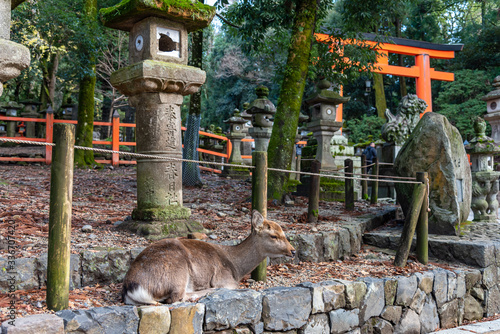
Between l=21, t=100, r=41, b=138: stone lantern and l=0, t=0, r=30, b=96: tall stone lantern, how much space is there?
1677 cm

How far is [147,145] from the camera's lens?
4.96 metres

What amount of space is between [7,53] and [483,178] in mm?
7964

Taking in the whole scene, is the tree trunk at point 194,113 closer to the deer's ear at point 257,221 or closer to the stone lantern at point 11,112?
the deer's ear at point 257,221

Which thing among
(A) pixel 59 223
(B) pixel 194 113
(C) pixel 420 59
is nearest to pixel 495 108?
(C) pixel 420 59

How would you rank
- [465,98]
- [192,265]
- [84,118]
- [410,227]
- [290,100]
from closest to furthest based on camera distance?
1. [192,265]
2. [410,227]
3. [290,100]
4. [84,118]
5. [465,98]

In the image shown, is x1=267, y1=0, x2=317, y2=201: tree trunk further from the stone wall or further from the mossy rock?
the stone wall

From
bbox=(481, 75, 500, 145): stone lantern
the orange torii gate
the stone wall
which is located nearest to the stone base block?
the stone wall

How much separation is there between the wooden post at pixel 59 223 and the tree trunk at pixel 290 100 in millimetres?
5241

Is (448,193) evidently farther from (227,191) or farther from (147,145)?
(227,191)

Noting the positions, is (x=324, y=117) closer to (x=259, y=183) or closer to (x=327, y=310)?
(x=259, y=183)

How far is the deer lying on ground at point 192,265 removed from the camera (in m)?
3.18

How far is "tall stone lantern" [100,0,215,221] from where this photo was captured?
15.9 feet

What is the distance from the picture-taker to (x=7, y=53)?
8.48ft

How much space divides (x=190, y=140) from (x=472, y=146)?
20.8 ft
